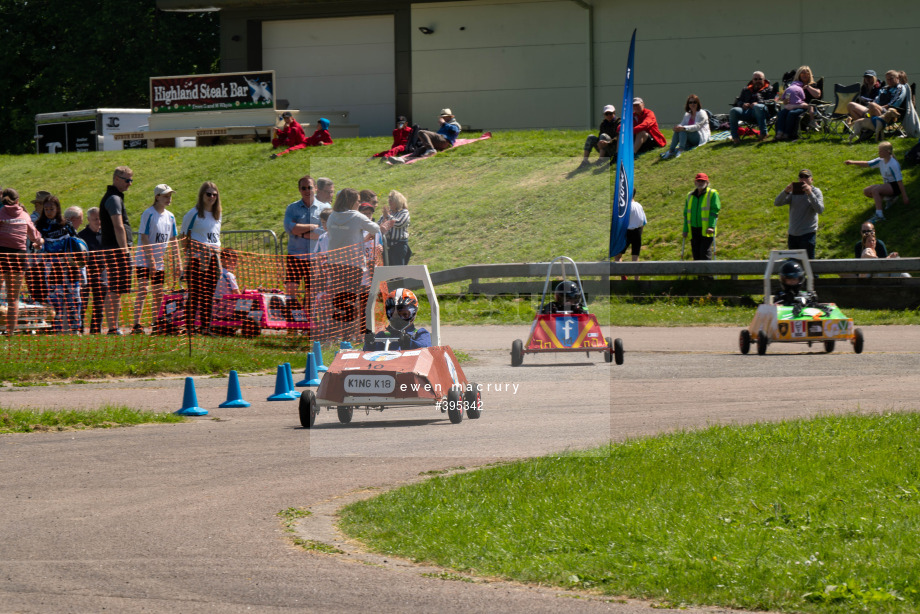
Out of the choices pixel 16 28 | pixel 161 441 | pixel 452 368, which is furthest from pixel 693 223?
pixel 16 28

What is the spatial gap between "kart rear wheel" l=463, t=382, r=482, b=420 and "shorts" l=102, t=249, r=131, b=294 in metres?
6.63

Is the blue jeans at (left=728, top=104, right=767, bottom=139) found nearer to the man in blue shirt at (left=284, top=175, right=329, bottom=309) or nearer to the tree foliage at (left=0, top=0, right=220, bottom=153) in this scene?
the man in blue shirt at (left=284, top=175, right=329, bottom=309)

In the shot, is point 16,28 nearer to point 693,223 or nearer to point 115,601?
point 693,223

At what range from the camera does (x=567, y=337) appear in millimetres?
14758

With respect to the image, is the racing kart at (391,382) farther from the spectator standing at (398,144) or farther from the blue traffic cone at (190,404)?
the spectator standing at (398,144)

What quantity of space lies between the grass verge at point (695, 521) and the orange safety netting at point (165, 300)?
7.69 meters

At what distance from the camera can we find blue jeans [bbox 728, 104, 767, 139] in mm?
27188

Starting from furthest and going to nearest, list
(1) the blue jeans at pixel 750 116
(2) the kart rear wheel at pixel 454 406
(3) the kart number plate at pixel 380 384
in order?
(1) the blue jeans at pixel 750 116
(2) the kart rear wheel at pixel 454 406
(3) the kart number plate at pixel 380 384

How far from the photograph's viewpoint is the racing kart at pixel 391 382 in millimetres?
10000

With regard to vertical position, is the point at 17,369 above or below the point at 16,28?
below

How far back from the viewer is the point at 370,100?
1603 inches

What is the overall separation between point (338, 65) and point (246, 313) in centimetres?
2585

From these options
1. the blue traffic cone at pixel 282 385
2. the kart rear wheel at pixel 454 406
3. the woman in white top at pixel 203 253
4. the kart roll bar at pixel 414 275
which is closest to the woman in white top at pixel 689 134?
the woman in white top at pixel 203 253

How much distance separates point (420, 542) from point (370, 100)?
35.5 meters
